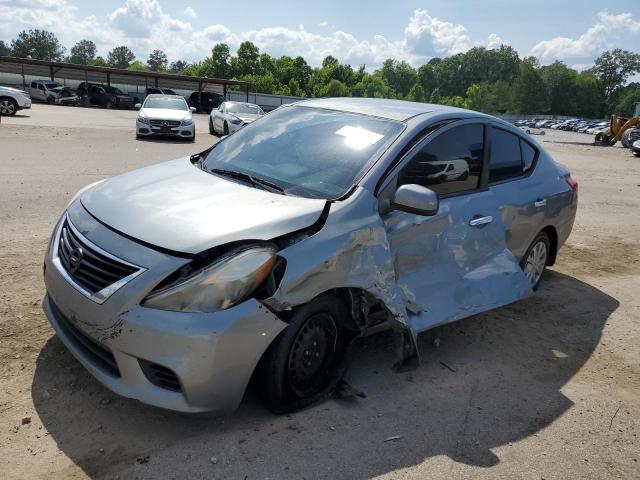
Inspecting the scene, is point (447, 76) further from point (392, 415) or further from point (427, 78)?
point (392, 415)

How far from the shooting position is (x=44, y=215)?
6555mm

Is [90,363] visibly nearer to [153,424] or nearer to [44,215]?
[153,424]

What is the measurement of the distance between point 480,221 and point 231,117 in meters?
16.7

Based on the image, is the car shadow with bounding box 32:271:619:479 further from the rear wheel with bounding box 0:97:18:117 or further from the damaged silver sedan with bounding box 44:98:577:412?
the rear wheel with bounding box 0:97:18:117

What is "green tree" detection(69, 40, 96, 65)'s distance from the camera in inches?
5950

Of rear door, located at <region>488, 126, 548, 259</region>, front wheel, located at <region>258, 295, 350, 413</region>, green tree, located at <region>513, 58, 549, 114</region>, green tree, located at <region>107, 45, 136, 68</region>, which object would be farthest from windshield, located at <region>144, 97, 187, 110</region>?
green tree, located at <region>107, 45, 136, 68</region>

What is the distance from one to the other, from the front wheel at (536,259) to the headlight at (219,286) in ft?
9.91

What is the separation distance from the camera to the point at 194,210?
3.07 meters

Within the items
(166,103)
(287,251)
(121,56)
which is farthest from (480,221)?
(121,56)

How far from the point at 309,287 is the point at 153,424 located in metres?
1.11

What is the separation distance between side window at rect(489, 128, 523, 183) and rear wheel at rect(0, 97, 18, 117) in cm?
2263

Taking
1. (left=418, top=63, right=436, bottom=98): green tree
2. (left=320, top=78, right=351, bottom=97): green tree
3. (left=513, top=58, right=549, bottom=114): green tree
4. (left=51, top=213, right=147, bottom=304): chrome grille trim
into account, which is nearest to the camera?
(left=51, top=213, right=147, bottom=304): chrome grille trim

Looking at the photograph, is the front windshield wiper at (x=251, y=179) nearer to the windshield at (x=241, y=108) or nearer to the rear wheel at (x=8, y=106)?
the windshield at (x=241, y=108)

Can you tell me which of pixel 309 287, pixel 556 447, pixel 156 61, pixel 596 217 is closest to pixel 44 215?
pixel 309 287
